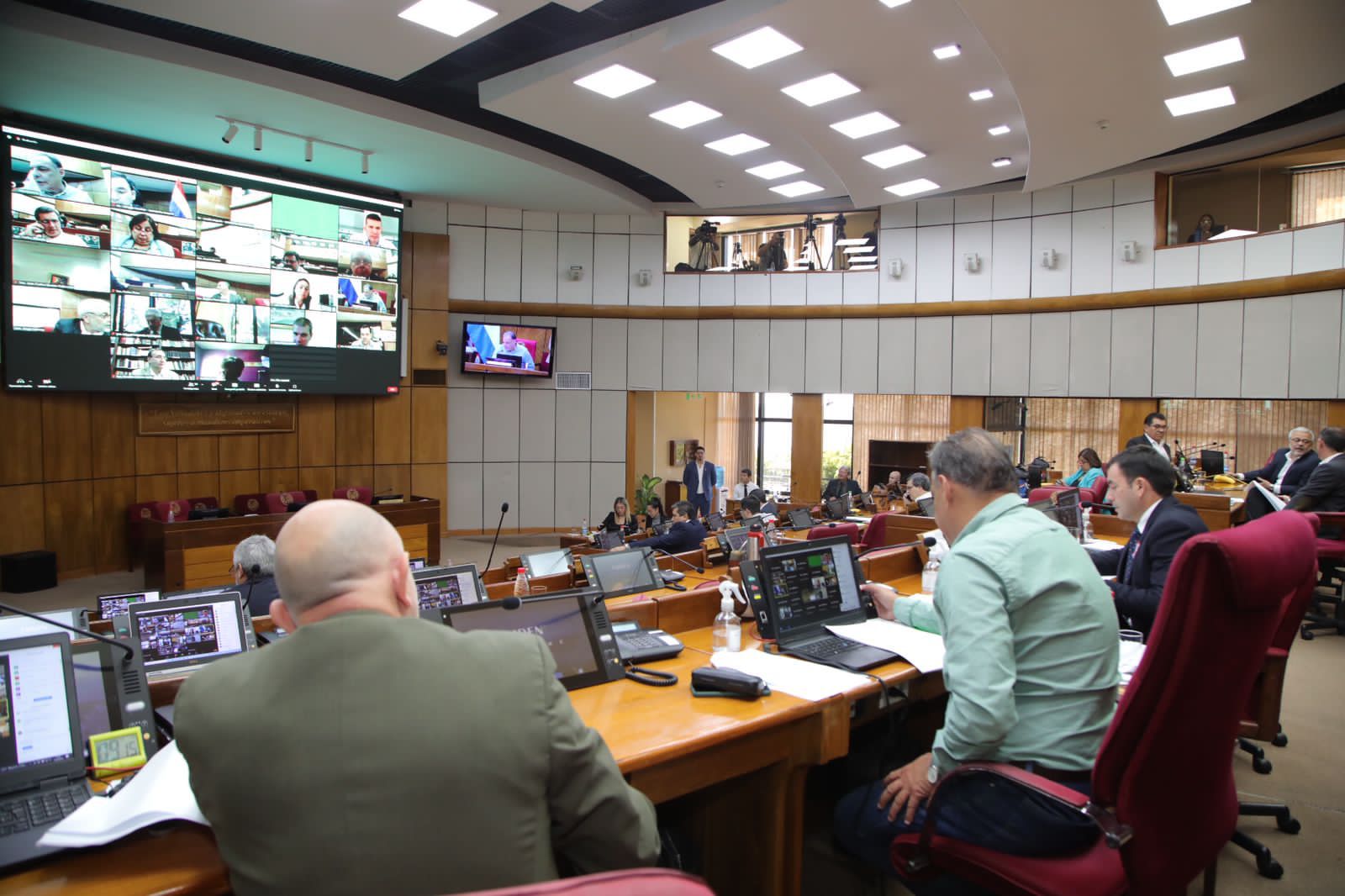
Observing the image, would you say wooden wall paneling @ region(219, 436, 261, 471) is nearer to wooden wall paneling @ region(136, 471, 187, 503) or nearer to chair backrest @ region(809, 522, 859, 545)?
wooden wall paneling @ region(136, 471, 187, 503)

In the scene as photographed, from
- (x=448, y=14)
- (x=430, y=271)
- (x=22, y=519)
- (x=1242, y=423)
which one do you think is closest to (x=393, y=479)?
(x=430, y=271)

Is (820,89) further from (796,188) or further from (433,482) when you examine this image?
(433,482)

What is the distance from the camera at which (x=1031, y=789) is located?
1.82 metres

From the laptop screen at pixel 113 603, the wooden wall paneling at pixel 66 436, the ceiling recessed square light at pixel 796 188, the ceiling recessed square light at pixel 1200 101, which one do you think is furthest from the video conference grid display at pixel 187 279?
the ceiling recessed square light at pixel 1200 101

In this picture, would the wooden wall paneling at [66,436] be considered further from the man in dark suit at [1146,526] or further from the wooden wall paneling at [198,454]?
the man in dark suit at [1146,526]

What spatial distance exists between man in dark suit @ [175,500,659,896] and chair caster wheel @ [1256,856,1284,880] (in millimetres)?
2745

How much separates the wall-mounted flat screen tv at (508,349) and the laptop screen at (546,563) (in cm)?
710

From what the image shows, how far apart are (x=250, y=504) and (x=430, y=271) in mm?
4126

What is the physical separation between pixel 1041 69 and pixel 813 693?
567 cm

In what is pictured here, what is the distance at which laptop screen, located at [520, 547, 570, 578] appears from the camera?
471 cm

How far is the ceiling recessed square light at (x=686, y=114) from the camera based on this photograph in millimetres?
7613

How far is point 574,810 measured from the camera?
1287 millimetres

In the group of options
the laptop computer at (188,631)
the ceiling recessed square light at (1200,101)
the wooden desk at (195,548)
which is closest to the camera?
the laptop computer at (188,631)

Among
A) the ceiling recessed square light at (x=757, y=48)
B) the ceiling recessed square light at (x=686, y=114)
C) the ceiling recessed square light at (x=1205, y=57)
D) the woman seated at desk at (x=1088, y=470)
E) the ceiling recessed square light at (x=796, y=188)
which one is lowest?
the woman seated at desk at (x=1088, y=470)
